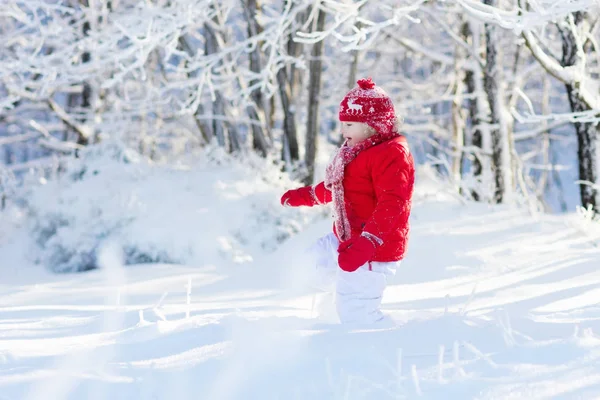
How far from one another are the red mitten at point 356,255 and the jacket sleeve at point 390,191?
5cm

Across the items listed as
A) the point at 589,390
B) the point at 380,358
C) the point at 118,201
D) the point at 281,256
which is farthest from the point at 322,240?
the point at 118,201

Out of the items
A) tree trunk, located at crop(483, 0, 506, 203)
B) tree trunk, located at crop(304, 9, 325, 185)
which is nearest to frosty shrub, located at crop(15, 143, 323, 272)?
tree trunk, located at crop(304, 9, 325, 185)

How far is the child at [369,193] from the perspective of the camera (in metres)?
2.66

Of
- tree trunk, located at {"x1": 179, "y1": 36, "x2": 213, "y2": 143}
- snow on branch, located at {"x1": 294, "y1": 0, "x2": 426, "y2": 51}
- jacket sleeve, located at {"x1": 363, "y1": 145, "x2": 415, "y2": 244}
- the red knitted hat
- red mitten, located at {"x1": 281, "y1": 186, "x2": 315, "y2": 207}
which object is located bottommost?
tree trunk, located at {"x1": 179, "y1": 36, "x2": 213, "y2": 143}

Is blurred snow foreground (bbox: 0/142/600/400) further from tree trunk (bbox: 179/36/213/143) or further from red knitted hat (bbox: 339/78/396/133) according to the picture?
tree trunk (bbox: 179/36/213/143)

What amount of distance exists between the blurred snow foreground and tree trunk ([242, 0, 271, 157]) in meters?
0.69

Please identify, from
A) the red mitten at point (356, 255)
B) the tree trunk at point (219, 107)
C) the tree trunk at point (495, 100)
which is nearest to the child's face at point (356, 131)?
the red mitten at point (356, 255)

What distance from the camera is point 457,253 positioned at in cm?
484

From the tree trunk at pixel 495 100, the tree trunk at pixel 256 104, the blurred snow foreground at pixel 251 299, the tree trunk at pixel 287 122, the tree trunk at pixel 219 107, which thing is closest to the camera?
the blurred snow foreground at pixel 251 299

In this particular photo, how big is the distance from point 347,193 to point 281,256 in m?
2.88

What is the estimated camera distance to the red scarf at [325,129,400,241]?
2.84 meters

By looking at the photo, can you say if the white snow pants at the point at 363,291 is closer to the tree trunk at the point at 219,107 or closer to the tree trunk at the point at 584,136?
the tree trunk at the point at 584,136

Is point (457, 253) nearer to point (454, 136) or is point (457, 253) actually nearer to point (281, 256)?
point (281, 256)

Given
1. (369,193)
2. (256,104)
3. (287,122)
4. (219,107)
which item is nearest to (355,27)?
(369,193)
